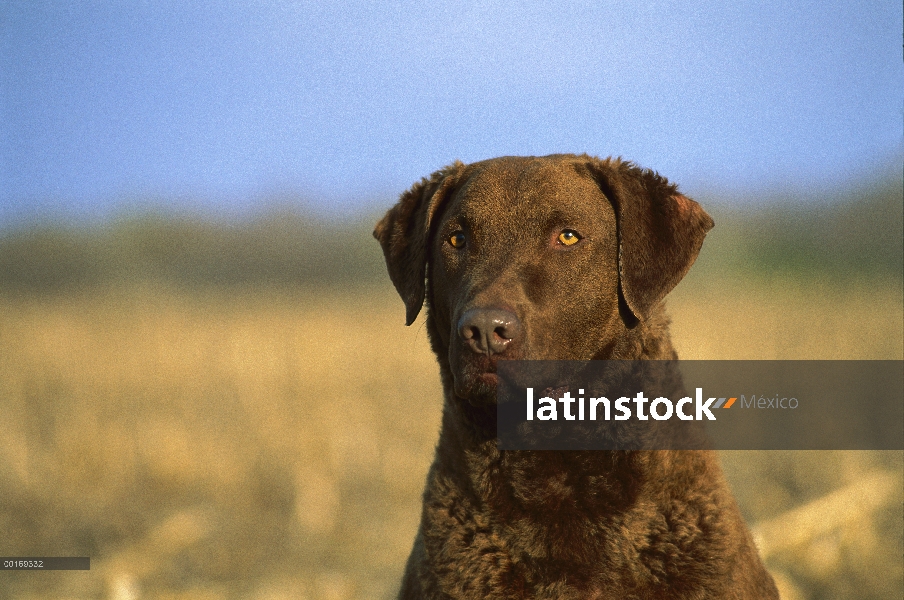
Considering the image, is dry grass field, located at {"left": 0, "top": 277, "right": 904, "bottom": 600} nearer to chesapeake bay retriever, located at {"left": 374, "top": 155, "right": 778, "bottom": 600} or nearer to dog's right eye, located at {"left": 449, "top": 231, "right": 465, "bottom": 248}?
dog's right eye, located at {"left": 449, "top": 231, "right": 465, "bottom": 248}

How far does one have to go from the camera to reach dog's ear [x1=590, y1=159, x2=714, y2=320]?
12.3 feet

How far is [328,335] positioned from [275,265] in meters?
6.85

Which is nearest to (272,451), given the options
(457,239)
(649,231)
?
(457,239)

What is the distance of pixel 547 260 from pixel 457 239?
48 centimetres

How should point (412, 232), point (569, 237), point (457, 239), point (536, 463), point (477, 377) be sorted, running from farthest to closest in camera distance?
point (412, 232), point (457, 239), point (569, 237), point (536, 463), point (477, 377)

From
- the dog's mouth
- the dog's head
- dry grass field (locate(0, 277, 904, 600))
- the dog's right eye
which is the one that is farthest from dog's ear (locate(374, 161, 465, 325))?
the dog's mouth

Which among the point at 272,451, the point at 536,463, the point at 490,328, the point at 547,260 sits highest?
the point at 547,260

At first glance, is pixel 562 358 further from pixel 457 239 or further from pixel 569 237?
pixel 457 239

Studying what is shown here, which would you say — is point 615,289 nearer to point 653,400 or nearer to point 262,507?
point 653,400

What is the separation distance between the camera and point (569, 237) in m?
3.80

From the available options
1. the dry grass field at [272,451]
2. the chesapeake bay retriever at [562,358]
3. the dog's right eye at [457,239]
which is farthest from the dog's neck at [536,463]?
the dry grass field at [272,451]

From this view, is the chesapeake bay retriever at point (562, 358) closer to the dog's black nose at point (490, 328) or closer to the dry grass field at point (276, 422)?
the dog's black nose at point (490, 328)

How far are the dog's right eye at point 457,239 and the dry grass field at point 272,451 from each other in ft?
2.43

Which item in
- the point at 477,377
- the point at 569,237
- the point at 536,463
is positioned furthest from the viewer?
the point at 569,237
